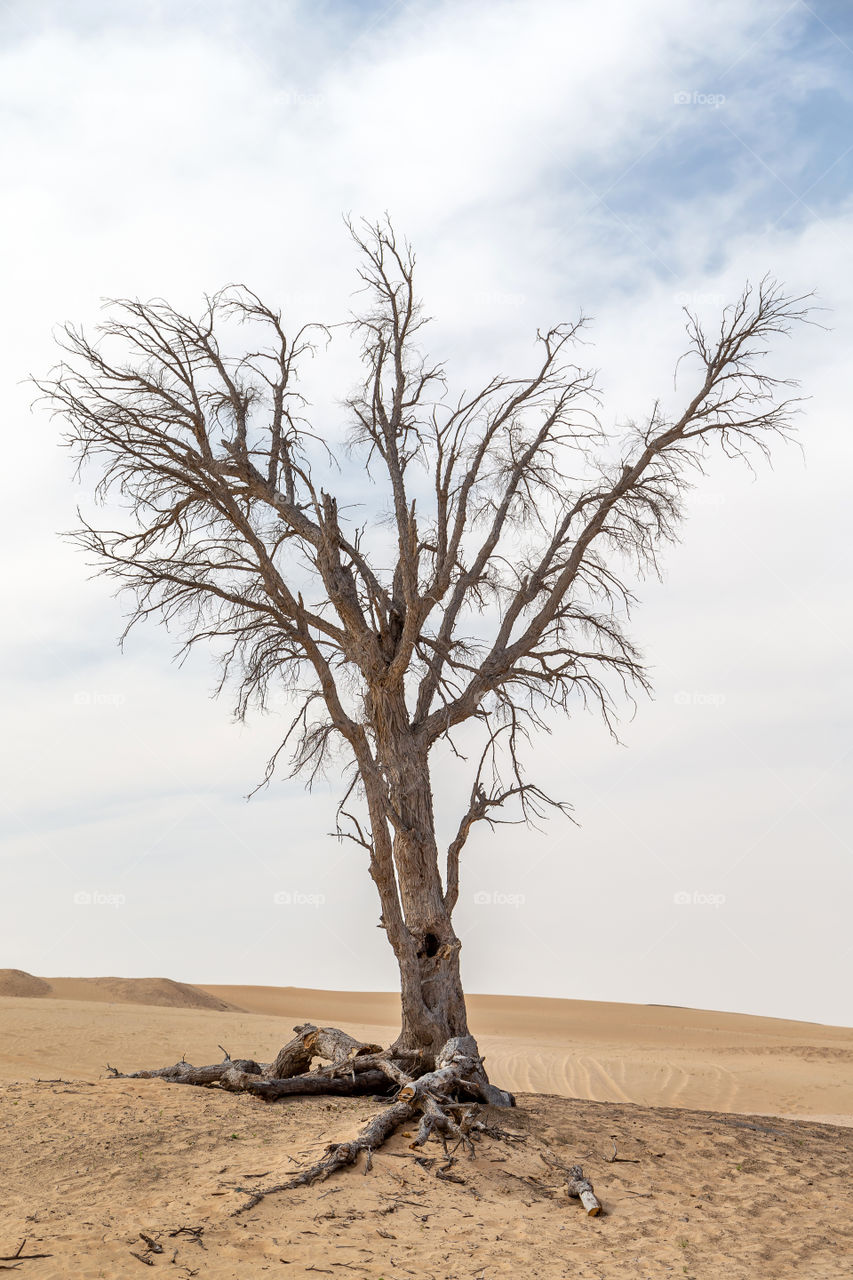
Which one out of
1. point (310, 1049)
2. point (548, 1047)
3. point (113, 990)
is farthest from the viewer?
point (113, 990)

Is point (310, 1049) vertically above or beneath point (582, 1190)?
above

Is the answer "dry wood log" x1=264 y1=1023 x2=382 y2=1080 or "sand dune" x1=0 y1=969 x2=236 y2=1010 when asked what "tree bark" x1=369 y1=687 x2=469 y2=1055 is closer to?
"dry wood log" x1=264 y1=1023 x2=382 y2=1080

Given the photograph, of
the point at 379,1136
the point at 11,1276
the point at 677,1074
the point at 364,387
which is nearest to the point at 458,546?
the point at 364,387

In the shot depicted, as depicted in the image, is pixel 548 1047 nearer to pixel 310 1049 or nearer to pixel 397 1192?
pixel 310 1049

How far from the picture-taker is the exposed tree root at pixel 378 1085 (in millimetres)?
7180

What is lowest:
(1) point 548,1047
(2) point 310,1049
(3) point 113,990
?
(1) point 548,1047

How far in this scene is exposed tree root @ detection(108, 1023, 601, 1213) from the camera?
7.18 meters

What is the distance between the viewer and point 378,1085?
1020 centimetres

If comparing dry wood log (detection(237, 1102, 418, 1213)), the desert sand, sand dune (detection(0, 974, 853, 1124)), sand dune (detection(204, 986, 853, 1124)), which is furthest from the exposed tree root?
sand dune (detection(204, 986, 853, 1124))

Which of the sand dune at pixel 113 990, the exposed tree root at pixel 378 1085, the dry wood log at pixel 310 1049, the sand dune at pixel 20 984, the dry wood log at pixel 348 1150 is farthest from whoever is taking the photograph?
the sand dune at pixel 113 990

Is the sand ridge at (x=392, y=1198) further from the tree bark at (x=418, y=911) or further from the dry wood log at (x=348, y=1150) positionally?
the tree bark at (x=418, y=911)

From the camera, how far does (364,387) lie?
38.7ft

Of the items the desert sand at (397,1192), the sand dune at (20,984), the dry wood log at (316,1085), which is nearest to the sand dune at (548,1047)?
the sand dune at (20,984)

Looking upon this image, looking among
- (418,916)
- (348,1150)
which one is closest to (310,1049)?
(418,916)
